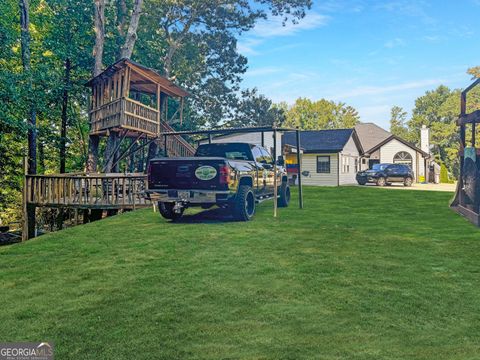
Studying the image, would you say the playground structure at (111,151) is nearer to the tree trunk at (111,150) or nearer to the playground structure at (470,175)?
the tree trunk at (111,150)

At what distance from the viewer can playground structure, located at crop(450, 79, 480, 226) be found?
10312 mm

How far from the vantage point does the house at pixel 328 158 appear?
116 ft

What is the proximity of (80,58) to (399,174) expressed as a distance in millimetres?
25409

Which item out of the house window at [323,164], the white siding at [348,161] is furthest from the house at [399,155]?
the house window at [323,164]

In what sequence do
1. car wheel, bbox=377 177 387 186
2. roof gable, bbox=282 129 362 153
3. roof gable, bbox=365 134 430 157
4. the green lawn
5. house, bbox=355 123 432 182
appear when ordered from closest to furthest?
the green lawn < car wheel, bbox=377 177 387 186 < roof gable, bbox=282 129 362 153 < roof gable, bbox=365 134 430 157 < house, bbox=355 123 432 182

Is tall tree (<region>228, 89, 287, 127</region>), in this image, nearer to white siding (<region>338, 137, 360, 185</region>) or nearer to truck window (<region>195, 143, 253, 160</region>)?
white siding (<region>338, 137, 360, 185</region>)

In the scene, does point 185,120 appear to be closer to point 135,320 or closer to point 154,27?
point 154,27

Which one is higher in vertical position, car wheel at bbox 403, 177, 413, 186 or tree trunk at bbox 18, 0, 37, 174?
tree trunk at bbox 18, 0, 37, 174

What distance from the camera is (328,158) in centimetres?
3566

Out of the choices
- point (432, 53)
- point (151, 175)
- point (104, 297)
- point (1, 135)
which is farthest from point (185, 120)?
point (104, 297)

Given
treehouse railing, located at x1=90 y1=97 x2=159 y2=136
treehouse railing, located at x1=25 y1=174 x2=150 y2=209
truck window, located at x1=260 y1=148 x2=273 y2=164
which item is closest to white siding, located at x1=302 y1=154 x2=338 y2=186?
treehouse railing, located at x1=90 y1=97 x2=159 y2=136

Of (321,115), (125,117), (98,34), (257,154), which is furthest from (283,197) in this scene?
(321,115)

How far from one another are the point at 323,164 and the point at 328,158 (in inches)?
27.8

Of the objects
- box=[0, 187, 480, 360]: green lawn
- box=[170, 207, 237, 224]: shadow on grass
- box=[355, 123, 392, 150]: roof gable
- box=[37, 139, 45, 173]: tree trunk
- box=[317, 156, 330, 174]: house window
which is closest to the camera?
box=[0, 187, 480, 360]: green lawn
